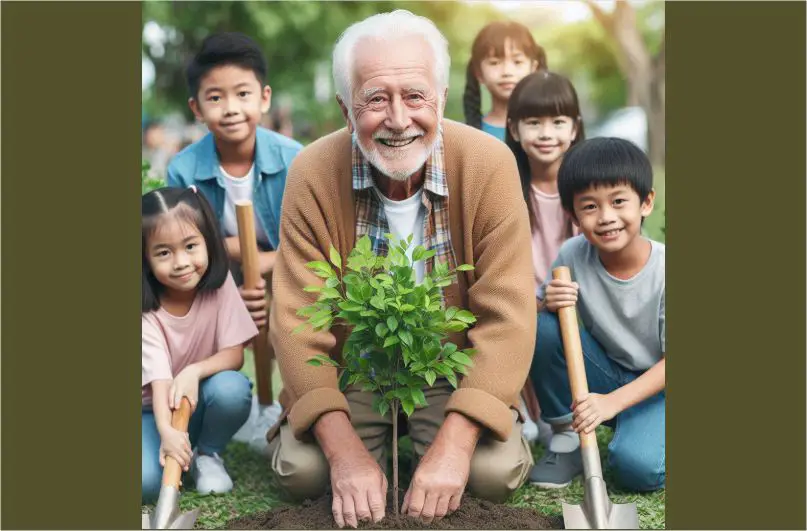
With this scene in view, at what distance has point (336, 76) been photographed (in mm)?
3639

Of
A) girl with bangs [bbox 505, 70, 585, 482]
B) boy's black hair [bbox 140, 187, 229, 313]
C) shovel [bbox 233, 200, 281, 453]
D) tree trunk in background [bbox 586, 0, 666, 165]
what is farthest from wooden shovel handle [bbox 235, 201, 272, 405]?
tree trunk in background [bbox 586, 0, 666, 165]

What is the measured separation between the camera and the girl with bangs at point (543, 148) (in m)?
4.60

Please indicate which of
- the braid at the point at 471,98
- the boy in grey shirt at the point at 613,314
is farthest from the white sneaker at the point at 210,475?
the braid at the point at 471,98

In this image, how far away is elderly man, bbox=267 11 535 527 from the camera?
3457 millimetres

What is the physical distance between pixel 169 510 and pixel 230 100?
2.02 metres

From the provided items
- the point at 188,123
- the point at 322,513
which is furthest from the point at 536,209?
the point at 188,123

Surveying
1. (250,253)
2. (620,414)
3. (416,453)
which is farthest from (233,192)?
(620,414)

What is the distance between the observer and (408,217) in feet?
12.4

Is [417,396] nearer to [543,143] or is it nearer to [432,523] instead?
[432,523]

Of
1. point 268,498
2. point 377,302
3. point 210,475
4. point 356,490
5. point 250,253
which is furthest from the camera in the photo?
point 250,253

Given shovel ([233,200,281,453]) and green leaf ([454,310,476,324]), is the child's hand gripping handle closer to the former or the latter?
green leaf ([454,310,476,324])

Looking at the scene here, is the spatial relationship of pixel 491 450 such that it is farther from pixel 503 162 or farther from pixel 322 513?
pixel 503 162

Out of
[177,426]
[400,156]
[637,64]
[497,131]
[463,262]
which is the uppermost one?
[637,64]

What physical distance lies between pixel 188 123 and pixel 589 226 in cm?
927
